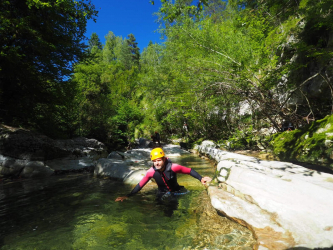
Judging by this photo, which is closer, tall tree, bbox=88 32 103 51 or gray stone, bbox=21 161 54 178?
gray stone, bbox=21 161 54 178

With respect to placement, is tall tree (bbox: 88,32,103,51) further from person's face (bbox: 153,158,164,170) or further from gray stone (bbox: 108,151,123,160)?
person's face (bbox: 153,158,164,170)

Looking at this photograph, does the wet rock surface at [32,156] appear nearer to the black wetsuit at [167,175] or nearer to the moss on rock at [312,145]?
the black wetsuit at [167,175]

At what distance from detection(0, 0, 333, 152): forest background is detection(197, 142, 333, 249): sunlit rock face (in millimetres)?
3145

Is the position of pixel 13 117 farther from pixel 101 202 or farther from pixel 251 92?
pixel 251 92

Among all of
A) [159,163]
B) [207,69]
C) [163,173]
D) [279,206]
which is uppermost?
[207,69]

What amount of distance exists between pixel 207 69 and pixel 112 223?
686cm

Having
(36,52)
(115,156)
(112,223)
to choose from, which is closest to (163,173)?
(112,223)

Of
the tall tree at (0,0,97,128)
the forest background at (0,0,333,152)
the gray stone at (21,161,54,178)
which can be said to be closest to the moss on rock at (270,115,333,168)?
the forest background at (0,0,333,152)

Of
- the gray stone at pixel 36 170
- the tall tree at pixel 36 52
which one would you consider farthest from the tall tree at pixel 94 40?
the gray stone at pixel 36 170

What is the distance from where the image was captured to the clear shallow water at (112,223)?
103 inches

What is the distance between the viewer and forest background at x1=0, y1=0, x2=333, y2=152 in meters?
7.26

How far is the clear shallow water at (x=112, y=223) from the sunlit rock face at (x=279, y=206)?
255mm

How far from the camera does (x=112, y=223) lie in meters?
3.26

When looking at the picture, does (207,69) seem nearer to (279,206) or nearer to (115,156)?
(279,206)
